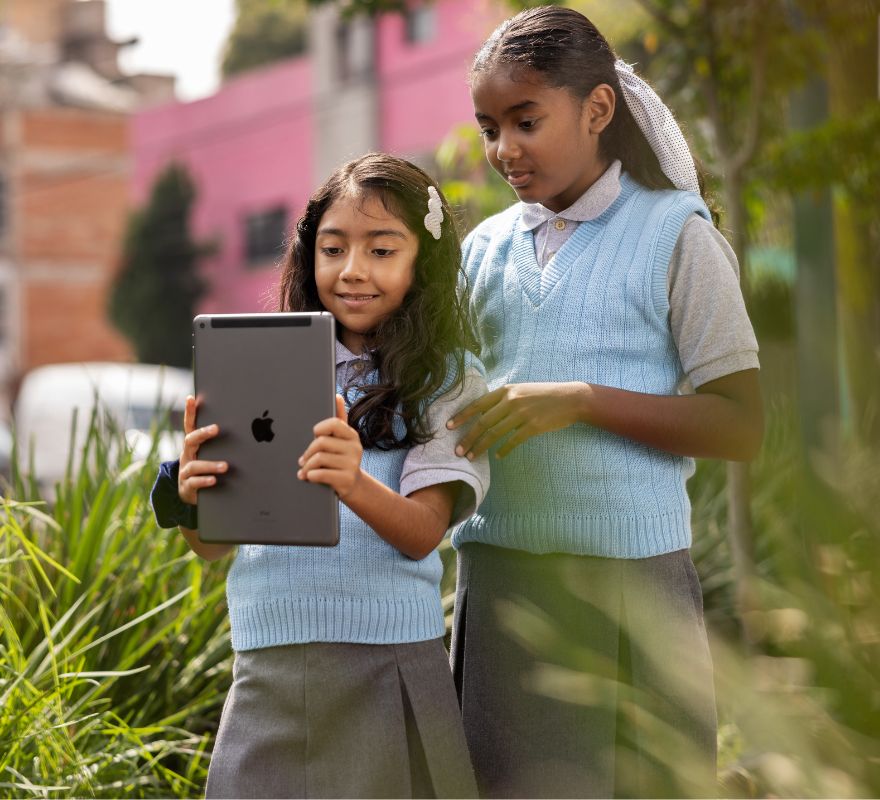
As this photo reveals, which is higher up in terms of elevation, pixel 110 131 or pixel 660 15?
pixel 110 131

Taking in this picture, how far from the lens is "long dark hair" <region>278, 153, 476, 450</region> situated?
211 cm

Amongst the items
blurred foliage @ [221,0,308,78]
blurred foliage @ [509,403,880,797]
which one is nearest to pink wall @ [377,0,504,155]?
blurred foliage @ [221,0,308,78]

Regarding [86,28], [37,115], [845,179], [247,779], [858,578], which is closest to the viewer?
[858,578]

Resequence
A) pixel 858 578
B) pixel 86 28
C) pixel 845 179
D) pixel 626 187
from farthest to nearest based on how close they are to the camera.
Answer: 1. pixel 86 28
2. pixel 845 179
3. pixel 626 187
4. pixel 858 578

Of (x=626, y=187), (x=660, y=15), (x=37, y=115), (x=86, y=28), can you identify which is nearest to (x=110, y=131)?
(x=37, y=115)

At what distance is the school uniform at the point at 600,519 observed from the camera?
2197mm

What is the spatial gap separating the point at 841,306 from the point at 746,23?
3.70 ft

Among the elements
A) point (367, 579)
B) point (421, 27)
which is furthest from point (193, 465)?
point (421, 27)

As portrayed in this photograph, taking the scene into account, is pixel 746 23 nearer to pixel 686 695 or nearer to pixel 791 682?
pixel 686 695

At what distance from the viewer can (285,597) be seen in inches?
82.3

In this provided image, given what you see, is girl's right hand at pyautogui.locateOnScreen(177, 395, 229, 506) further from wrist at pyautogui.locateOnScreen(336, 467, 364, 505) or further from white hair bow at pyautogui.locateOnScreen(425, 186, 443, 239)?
white hair bow at pyautogui.locateOnScreen(425, 186, 443, 239)

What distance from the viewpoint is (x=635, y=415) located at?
7.05 feet

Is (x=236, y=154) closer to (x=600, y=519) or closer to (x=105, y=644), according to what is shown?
(x=105, y=644)

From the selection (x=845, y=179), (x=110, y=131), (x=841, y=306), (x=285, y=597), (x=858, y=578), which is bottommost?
(x=285, y=597)
